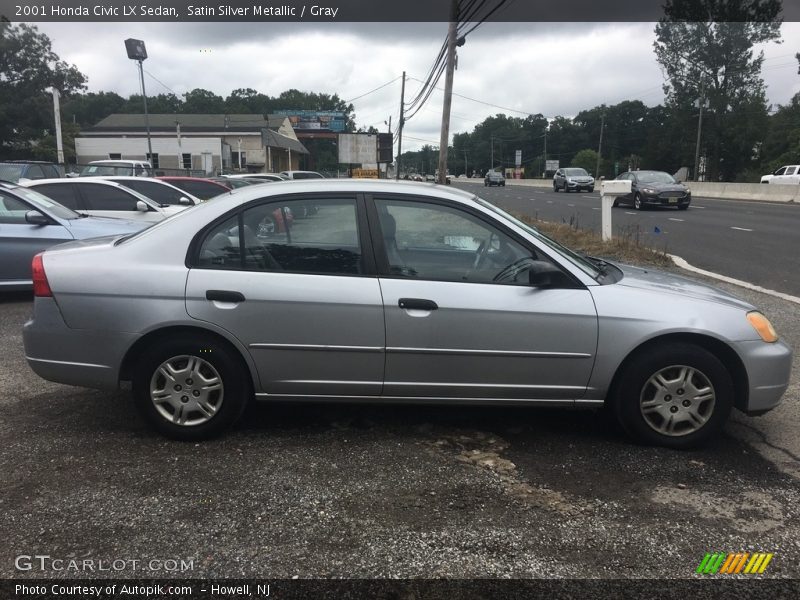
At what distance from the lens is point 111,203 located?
9.87m

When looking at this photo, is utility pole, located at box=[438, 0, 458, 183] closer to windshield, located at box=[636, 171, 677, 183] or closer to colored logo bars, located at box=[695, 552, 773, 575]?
windshield, located at box=[636, 171, 677, 183]

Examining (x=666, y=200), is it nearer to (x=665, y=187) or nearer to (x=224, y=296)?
(x=665, y=187)

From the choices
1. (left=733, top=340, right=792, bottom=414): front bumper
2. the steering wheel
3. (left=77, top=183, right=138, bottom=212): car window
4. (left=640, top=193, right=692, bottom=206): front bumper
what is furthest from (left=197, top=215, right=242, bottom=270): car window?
(left=640, top=193, right=692, bottom=206): front bumper

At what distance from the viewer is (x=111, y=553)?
2.70m

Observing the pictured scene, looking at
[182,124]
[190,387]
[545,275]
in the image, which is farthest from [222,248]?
[182,124]

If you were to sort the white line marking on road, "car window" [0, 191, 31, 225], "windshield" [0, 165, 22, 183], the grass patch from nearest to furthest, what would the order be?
"car window" [0, 191, 31, 225] → the white line marking on road → the grass patch → "windshield" [0, 165, 22, 183]

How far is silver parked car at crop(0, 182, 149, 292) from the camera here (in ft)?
24.6

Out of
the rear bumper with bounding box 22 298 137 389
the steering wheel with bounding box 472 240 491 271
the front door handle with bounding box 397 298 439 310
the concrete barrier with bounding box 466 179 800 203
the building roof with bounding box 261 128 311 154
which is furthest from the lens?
the building roof with bounding box 261 128 311 154

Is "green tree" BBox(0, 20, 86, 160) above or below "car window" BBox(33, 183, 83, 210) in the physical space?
above

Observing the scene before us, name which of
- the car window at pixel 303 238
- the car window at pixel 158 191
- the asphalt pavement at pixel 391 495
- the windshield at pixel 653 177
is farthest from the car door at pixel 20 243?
the windshield at pixel 653 177

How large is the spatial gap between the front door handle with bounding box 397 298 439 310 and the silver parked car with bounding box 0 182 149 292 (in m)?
5.51

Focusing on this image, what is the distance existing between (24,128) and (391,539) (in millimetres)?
64014

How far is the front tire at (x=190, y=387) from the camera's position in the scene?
3.65m
